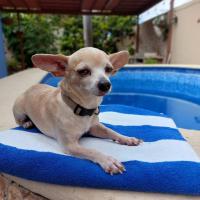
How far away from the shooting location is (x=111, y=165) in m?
1.41

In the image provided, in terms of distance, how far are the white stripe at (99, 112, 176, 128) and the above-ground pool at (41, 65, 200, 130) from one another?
1.76 meters

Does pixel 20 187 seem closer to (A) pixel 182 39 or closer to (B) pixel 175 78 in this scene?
(B) pixel 175 78

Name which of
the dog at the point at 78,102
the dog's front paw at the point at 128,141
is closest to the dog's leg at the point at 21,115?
the dog at the point at 78,102

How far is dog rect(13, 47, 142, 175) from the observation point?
1.51m

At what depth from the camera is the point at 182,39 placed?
8.45m

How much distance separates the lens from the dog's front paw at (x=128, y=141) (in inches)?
70.5

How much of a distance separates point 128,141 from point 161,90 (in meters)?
4.39

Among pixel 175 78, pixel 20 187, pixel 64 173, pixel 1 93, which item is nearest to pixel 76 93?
pixel 64 173

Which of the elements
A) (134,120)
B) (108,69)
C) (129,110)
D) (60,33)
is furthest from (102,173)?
(60,33)

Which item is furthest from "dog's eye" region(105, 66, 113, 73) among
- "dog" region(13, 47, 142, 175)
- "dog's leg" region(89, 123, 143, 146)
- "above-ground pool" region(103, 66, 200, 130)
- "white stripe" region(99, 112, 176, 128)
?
"above-ground pool" region(103, 66, 200, 130)

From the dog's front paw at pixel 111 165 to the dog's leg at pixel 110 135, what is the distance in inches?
13.9

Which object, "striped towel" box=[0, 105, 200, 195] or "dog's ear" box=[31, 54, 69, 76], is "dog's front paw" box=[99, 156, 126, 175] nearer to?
"striped towel" box=[0, 105, 200, 195]

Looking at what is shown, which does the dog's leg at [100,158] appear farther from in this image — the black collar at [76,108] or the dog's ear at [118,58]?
the dog's ear at [118,58]

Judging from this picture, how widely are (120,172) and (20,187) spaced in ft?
2.29
